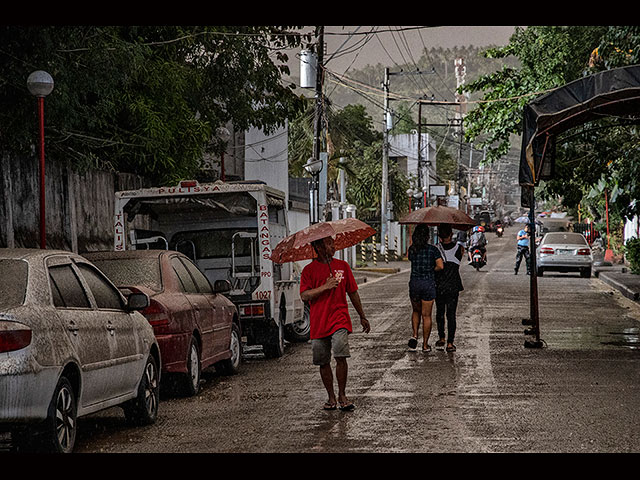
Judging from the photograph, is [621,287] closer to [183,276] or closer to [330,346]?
[183,276]

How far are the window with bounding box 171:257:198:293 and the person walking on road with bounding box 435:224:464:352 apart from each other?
4477 millimetres

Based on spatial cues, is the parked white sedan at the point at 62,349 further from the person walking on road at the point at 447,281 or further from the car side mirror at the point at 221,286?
the person walking on road at the point at 447,281

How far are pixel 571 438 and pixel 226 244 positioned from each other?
357 inches

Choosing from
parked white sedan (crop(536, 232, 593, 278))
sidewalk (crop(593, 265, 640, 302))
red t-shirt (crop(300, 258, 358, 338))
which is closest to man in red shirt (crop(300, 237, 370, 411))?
red t-shirt (crop(300, 258, 358, 338))

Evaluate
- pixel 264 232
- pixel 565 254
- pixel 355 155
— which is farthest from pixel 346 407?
pixel 355 155

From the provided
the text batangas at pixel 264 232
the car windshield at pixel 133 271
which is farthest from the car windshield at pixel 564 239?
the car windshield at pixel 133 271

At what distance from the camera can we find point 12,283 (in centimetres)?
773

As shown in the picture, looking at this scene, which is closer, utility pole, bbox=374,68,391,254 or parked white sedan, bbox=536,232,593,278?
parked white sedan, bbox=536,232,593,278

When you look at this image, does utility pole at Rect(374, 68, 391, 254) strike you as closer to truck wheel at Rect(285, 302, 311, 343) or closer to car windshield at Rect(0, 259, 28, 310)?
truck wheel at Rect(285, 302, 311, 343)

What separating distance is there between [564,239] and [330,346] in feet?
90.1

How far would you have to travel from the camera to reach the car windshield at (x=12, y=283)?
24.6 ft

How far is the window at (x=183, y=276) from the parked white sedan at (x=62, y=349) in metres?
2.21

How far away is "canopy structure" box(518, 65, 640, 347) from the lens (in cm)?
1448
